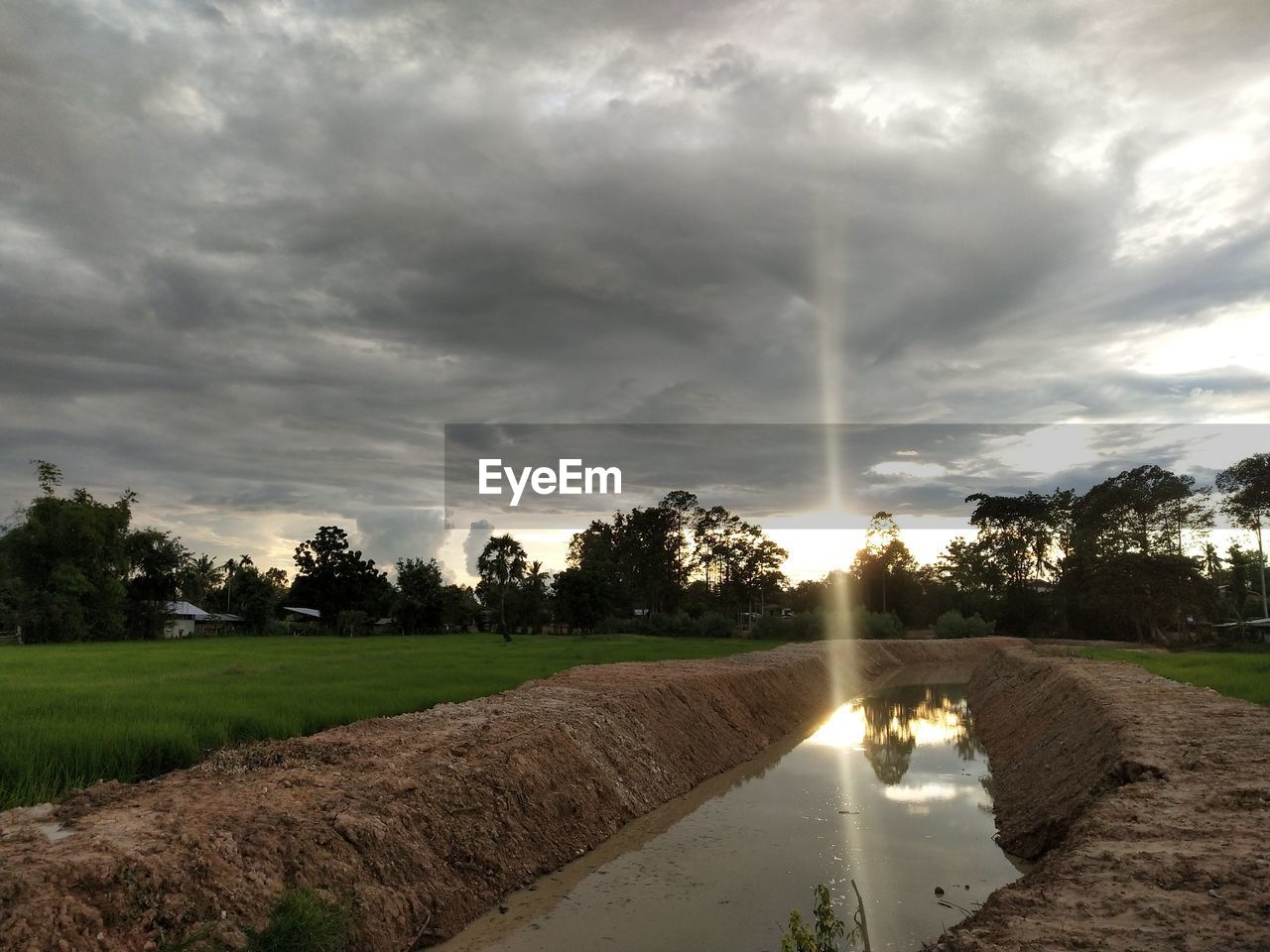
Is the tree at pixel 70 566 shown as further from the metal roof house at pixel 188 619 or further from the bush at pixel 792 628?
the bush at pixel 792 628

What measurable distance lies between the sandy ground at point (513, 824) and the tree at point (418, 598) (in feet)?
186

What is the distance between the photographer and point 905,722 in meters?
25.6

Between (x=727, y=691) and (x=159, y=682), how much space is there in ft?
43.9

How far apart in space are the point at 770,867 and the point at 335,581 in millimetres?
80043

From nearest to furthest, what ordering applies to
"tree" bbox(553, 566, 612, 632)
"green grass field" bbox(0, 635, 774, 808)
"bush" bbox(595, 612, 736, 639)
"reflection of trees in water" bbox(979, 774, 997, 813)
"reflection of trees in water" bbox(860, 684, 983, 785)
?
"green grass field" bbox(0, 635, 774, 808), "reflection of trees in water" bbox(979, 774, 997, 813), "reflection of trees in water" bbox(860, 684, 983, 785), "bush" bbox(595, 612, 736, 639), "tree" bbox(553, 566, 612, 632)

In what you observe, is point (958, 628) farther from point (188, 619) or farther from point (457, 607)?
point (188, 619)

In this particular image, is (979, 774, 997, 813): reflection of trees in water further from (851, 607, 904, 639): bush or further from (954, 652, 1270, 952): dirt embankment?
(851, 607, 904, 639): bush

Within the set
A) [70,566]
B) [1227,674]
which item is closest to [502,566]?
[70,566]

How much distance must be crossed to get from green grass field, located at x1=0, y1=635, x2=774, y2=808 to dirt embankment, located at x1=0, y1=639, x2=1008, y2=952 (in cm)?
90

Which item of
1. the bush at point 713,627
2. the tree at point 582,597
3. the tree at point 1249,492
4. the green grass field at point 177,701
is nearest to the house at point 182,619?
the tree at point 582,597

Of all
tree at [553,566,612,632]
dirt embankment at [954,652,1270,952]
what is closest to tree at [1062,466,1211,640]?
tree at [553,566,612,632]

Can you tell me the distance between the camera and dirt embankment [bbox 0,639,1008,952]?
595 cm

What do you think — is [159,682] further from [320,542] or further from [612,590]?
[320,542]

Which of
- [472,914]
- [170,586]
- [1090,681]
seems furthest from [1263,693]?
[170,586]
